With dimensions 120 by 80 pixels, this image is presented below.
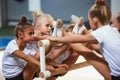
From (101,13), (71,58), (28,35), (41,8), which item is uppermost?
(101,13)

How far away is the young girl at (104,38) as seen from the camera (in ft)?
4.49

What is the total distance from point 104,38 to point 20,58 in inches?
21.5

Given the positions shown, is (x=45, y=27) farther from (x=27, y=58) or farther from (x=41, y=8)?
(x=41, y=8)

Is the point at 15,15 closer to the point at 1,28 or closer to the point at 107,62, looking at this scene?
the point at 1,28

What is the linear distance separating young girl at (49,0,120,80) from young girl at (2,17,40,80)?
0.38 meters

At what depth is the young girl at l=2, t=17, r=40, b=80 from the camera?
173cm

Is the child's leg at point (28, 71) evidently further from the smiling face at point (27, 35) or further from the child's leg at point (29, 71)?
the smiling face at point (27, 35)

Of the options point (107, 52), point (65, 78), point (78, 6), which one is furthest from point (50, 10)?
point (107, 52)

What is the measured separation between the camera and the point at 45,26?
5.84 ft

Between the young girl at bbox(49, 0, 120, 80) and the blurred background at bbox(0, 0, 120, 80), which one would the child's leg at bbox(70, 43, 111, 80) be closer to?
the young girl at bbox(49, 0, 120, 80)

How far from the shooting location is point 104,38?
139cm

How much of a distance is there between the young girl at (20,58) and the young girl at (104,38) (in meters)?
0.38

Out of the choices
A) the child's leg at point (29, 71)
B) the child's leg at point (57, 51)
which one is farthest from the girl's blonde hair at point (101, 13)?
the child's leg at point (29, 71)

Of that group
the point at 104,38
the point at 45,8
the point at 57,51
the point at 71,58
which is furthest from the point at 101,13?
the point at 45,8
